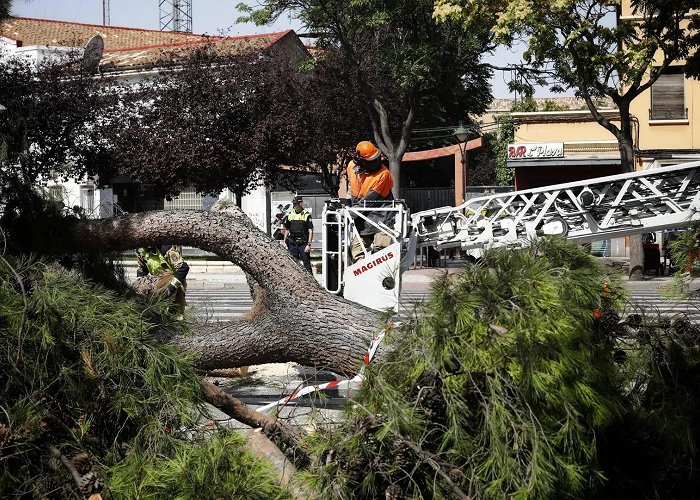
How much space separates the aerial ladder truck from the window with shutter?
20758 mm

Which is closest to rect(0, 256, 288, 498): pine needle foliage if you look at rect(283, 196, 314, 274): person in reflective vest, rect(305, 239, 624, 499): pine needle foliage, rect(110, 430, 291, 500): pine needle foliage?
rect(110, 430, 291, 500): pine needle foliage

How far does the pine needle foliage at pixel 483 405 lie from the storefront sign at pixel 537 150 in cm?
2820

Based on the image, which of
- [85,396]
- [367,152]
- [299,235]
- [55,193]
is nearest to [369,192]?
[367,152]

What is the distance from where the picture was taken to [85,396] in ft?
13.6

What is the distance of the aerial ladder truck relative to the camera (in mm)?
Answer: 8742

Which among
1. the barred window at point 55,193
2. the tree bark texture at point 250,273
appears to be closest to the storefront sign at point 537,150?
the tree bark texture at point 250,273

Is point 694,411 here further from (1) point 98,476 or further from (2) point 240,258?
(2) point 240,258

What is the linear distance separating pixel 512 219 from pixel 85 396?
5959 mm

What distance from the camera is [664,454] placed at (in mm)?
3834

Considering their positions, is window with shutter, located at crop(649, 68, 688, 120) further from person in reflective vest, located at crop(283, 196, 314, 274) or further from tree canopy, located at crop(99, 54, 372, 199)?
person in reflective vest, located at crop(283, 196, 314, 274)

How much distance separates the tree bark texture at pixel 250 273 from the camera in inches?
242

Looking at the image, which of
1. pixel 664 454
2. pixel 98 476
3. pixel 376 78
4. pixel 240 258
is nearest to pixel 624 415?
pixel 664 454

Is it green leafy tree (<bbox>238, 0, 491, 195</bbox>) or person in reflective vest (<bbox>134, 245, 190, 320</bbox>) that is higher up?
green leafy tree (<bbox>238, 0, 491, 195</bbox>)

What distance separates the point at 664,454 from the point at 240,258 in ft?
11.0
